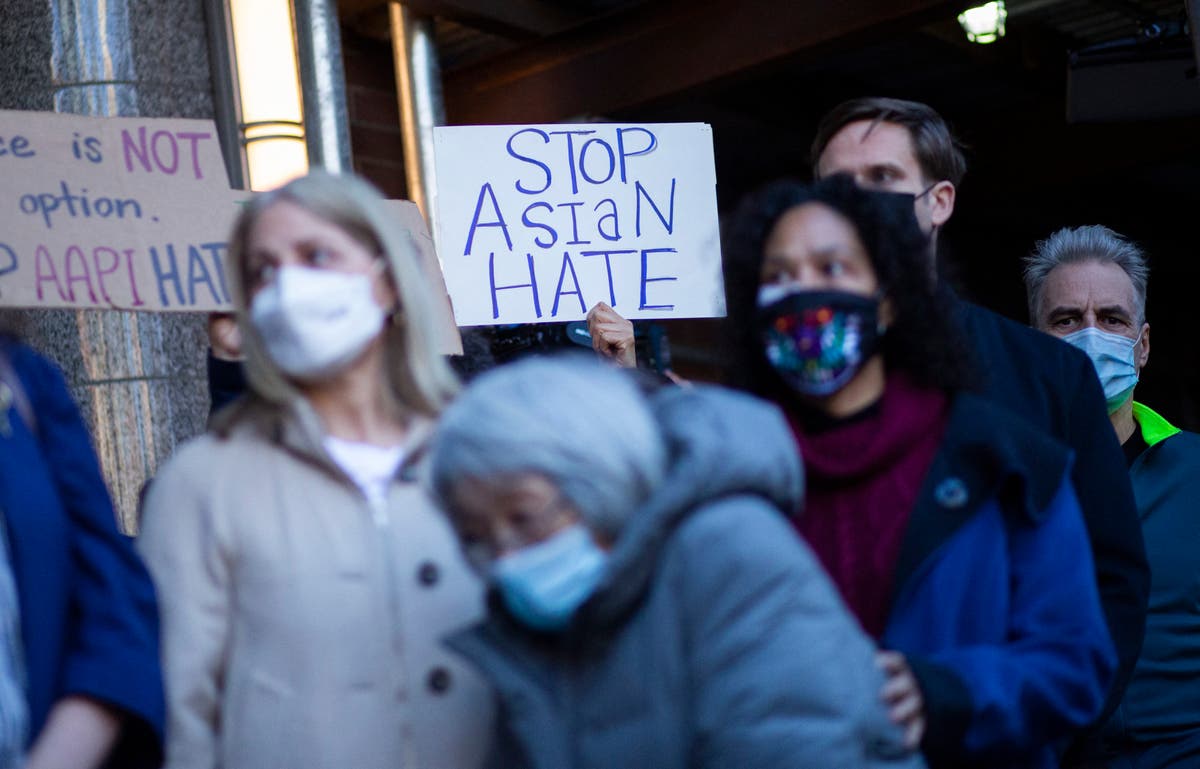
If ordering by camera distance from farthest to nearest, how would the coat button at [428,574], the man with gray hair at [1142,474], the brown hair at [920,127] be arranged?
the man with gray hair at [1142,474] < the brown hair at [920,127] < the coat button at [428,574]

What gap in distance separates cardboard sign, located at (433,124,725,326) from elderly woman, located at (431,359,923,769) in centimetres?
211

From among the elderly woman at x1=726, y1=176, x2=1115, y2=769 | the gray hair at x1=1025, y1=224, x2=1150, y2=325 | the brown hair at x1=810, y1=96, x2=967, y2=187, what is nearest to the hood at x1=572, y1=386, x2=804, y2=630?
the elderly woman at x1=726, y1=176, x2=1115, y2=769

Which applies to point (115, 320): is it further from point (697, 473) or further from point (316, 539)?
point (697, 473)

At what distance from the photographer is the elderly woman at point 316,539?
209 cm

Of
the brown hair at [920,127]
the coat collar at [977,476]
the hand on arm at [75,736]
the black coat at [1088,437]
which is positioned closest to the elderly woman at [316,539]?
the hand on arm at [75,736]

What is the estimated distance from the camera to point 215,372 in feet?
9.94

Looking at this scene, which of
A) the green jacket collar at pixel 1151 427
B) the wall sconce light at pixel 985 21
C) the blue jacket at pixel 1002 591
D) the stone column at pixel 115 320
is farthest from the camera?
the wall sconce light at pixel 985 21

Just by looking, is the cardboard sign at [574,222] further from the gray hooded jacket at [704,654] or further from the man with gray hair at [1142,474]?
the gray hooded jacket at [704,654]

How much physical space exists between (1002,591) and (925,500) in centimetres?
16

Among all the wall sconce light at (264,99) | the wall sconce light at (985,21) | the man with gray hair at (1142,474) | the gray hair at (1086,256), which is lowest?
the man with gray hair at (1142,474)

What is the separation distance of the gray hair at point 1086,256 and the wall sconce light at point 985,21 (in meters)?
3.42

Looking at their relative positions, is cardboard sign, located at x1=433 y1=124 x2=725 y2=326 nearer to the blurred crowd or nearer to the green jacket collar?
the green jacket collar

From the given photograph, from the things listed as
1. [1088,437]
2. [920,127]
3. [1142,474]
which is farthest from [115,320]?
[1088,437]

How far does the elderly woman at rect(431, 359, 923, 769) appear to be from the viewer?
1.71m
